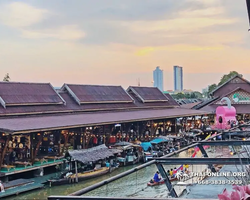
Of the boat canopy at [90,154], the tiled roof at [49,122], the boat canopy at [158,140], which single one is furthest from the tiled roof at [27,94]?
the boat canopy at [158,140]

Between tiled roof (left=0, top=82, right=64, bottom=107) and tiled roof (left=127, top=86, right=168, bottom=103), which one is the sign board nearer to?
tiled roof (left=127, top=86, right=168, bottom=103)

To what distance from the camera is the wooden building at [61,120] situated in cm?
1584

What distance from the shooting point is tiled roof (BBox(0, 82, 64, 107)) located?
18469mm

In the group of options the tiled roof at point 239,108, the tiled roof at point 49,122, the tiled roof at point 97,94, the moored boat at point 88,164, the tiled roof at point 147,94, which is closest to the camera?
the tiled roof at point 49,122

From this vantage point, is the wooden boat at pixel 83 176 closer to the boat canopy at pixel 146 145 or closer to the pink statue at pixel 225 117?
the boat canopy at pixel 146 145

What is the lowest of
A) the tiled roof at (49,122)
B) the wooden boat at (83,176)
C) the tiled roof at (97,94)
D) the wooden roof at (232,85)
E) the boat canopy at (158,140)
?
the wooden boat at (83,176)

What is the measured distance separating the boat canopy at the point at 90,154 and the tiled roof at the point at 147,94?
1124 cm

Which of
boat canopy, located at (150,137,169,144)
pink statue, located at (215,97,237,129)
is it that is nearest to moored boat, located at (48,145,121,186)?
boat canopy, located at (150,137,169,144)

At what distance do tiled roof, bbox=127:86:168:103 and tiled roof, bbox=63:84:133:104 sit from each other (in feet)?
6.18

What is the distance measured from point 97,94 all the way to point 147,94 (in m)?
6.55

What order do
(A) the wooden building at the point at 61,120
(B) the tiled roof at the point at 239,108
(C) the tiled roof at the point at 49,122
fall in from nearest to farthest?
(C) the tiled roof at the point at 49,122
(A) the wooden building at the point at 61,120
(B) the tiled roof at the point at 239,108

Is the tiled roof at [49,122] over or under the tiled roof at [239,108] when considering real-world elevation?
under

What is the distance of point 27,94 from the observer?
19812mm

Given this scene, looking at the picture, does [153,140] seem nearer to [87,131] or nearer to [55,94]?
[87,131]
